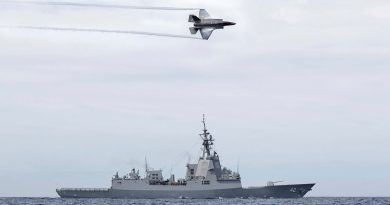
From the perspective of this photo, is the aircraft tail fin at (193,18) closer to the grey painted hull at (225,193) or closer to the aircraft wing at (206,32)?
the aircraft wing at (206,32)

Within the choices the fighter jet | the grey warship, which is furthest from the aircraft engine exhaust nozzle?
the grey warship

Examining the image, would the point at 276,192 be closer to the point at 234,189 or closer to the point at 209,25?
the point at 234,189

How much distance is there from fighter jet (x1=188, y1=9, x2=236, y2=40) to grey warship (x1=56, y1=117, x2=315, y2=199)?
269 ft

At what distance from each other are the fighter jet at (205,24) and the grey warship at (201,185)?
269ft

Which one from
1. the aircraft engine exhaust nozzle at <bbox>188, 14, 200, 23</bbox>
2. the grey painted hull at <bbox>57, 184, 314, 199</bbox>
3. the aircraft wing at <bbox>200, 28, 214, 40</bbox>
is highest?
the aircraft engine exhaust nozzle at <bbox>188, 14, 200, 23</bbox>

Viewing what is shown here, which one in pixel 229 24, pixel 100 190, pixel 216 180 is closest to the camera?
pixel 229 24

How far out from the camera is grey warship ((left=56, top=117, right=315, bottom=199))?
138m

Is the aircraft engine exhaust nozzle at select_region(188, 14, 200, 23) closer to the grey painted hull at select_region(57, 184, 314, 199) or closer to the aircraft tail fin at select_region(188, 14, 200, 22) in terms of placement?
the aircraft tail fin at select_region(188, 14, 200, 22)

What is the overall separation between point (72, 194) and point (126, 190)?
20463 mm

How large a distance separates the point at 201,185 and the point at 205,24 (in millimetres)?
84101

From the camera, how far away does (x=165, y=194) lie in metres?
141

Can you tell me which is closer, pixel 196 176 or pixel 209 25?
pixel 209 25

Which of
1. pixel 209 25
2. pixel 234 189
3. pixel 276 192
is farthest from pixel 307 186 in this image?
pixel 209 25

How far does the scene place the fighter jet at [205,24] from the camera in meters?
56.4
